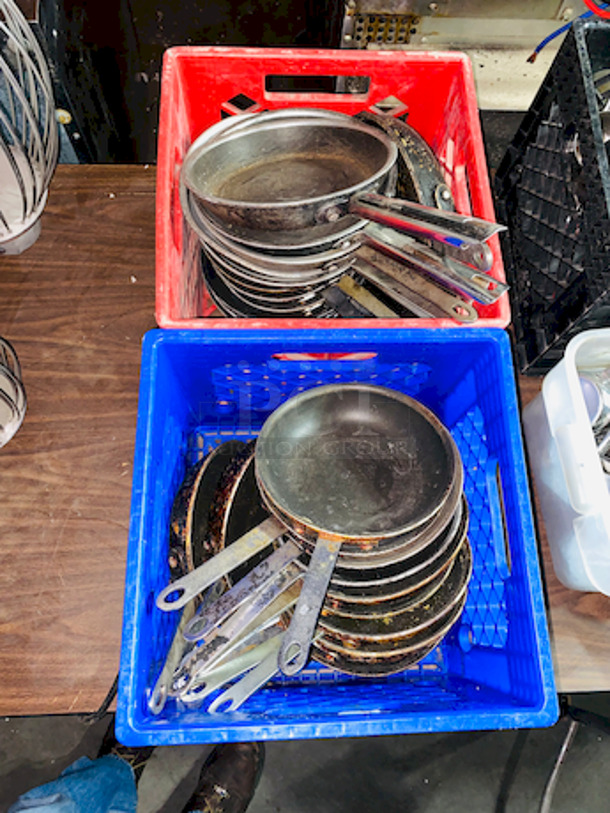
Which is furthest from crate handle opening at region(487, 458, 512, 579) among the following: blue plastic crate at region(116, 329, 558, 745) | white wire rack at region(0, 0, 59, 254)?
white wire rack at region(0, 0, 59, 254)

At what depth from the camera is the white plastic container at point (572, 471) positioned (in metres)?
0.71

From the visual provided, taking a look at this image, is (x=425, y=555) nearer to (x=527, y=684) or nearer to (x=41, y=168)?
(x=527, y=684)

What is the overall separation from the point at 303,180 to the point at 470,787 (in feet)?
4.52

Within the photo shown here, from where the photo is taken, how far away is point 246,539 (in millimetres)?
653

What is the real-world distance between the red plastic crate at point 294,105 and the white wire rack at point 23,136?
178mm

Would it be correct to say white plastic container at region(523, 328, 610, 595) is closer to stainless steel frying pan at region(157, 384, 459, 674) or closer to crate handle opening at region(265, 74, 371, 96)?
stainless steel frying pan at region(157, 384, 459, 674)

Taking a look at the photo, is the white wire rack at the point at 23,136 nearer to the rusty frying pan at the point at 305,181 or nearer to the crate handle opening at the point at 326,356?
the rusty frying pan at the point at 305,181

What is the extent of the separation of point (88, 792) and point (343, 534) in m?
0.95

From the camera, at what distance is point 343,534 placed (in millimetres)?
625

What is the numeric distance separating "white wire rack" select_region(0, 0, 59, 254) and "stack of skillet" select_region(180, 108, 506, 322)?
23 cm

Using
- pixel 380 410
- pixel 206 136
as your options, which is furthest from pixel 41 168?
pixel 380 410

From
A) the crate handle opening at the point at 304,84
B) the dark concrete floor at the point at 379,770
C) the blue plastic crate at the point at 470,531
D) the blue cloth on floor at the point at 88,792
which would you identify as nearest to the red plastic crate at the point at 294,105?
the blue plastic crate at the point at 470,531

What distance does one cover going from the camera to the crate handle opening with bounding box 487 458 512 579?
0.75m

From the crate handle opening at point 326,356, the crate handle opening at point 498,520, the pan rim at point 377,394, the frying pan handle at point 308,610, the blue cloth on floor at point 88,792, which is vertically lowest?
the blue cloth on floor at point 88,792
